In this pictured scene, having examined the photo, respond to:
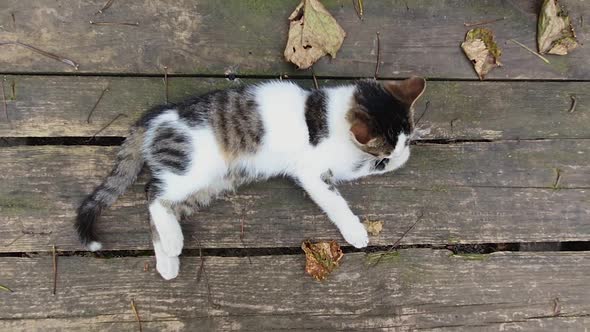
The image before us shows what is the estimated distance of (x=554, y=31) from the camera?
7.66 feet

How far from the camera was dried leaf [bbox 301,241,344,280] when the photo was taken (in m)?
2.18

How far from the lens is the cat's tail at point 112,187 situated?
2.07m

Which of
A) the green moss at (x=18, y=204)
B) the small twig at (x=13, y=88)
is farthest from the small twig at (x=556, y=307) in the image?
the small twig at (x=13, y=88)

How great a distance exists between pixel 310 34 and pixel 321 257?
1.02 m

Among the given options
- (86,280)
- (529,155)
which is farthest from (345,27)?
(86,280)

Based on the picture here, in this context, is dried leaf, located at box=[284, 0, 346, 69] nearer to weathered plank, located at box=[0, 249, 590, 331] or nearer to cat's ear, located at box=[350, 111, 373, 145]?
cat's ear, located at box=[350, 111, 373, 145]

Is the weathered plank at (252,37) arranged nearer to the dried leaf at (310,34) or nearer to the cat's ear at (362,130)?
the dried leaf at (310,34)

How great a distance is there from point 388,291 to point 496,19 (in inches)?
55.8

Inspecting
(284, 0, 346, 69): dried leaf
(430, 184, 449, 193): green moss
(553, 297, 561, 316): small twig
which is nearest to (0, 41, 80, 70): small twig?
(284, 0, 346, 69): dried leaf

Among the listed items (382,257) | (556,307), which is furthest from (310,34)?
(556,307)

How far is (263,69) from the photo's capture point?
229 centimetres

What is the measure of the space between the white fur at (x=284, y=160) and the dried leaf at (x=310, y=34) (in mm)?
178

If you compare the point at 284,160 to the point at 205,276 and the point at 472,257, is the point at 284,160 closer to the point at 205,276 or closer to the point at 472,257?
the point at 205,276

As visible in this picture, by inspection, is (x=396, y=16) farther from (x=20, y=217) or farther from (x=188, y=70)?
(x=20, y=217)
